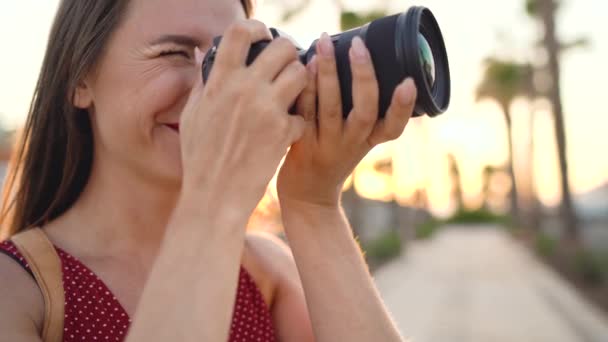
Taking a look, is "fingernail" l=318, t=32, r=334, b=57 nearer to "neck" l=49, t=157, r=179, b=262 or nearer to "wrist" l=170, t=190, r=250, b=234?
"wrist" l=170, t=190, r=250, b=234

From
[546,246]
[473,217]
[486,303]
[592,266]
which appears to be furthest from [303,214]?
[473,217]

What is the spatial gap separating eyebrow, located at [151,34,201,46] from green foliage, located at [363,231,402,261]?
1405 centimetres

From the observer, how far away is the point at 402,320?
29.5ft

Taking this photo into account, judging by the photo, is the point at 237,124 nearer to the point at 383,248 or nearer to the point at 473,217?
the point at 383,248

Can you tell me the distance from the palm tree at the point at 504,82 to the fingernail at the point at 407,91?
22557 mm

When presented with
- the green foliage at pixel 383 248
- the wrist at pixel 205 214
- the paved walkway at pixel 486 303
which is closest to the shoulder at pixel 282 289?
the wrist at pixel 205 214

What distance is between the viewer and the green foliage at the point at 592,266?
37.4 ft

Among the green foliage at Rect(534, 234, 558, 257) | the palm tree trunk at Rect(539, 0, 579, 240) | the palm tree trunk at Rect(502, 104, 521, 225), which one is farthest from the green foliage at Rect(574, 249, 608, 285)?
the palm tree trunk at Rect(502, 104, 521, 225)

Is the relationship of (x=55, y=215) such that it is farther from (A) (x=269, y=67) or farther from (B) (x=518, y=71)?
(B) (x=518, y=71)

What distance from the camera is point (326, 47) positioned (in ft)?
3.55

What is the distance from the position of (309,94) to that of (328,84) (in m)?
A: 0.03

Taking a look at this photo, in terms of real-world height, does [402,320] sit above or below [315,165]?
below

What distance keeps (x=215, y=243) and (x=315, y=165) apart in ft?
1.28

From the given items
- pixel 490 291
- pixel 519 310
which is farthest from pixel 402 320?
pixel 490 291
